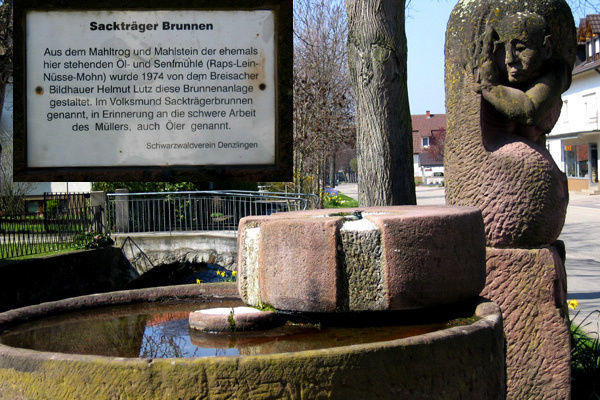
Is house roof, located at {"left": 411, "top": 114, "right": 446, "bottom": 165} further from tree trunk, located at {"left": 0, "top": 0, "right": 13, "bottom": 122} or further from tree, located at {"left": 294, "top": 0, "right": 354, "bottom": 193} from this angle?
tree trunk, located at {"left": 0, "top": 0, "right": 13, "bottom": 122}

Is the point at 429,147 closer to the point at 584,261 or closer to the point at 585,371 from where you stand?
the point at 584,261

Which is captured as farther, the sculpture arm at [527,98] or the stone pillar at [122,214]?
the stone pillar at [122,214]

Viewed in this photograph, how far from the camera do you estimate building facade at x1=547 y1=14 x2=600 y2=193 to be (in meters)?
37.7

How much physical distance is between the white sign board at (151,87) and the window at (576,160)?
40528mm

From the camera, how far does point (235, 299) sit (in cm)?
465

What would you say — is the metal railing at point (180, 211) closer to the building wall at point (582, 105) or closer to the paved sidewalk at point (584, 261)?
the paved sidewalk at point (584, 261)

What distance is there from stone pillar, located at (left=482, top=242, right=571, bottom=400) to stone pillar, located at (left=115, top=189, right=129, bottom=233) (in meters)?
13.5

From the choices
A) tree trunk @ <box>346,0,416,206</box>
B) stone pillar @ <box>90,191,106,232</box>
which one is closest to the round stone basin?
tree trunk @ <box>346,0,416,206</box>

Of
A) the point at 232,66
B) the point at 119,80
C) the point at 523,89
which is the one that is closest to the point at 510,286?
the point at 523,89

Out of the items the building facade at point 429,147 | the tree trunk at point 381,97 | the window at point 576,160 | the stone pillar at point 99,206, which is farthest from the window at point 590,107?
the tree trunk at point 381,97

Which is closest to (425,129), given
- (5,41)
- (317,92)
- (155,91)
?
(317,92)

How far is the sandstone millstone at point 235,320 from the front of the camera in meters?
3.53

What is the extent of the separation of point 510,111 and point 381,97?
159cm

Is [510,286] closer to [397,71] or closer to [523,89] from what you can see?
[523,89]
